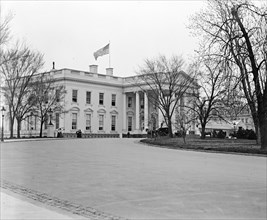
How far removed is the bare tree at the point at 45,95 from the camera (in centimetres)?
4997

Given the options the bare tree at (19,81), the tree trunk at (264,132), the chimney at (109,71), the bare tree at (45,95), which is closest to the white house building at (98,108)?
the chimney at (109,71)

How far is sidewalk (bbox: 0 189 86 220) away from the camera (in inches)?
275

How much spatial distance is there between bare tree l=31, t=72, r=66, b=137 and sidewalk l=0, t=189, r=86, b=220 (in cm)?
4227

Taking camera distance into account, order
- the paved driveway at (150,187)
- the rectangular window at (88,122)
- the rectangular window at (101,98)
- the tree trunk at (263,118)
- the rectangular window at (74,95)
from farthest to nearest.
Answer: the rectangular window at (101,98) < the rectangular window at (88,122) < the rectangular window at (74,95) < the tree trunk at (263,118) < the paved driveway at (150,187)

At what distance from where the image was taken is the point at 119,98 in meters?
73.2

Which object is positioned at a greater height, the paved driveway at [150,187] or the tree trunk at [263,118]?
the tree trunk at [263,118]

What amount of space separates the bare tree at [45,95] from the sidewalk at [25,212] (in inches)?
1664

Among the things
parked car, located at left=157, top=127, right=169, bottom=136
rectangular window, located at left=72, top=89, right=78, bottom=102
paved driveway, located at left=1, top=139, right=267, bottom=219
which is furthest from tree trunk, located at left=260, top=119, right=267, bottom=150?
rectangular window, located at left=72, top=89, right=78, bottom=102

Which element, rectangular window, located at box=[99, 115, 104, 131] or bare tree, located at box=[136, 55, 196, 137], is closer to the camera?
bare tree, located at box=[136, 55, 196, 137]

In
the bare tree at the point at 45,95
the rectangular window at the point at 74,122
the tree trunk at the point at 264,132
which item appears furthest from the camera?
the rectangular window at the point at 74,122

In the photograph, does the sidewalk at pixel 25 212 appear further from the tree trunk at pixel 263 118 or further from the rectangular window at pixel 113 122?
the rectangular window at pixel 113 122

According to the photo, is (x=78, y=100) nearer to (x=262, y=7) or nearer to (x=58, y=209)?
(x=262, y=7)

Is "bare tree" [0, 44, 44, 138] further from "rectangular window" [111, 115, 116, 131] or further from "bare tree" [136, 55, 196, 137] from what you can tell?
"rectangular window" [111, 115, 116, 131]

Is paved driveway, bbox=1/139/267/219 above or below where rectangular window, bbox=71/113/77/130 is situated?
below
